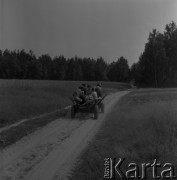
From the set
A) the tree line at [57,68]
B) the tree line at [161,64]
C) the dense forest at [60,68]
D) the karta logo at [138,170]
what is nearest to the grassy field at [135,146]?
the karta logo at [138,170]

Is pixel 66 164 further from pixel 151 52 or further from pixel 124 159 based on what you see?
pixel 151 52

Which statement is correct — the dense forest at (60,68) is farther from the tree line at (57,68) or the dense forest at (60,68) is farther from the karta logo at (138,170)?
the karta logo at (138,170)

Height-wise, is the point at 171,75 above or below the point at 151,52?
below

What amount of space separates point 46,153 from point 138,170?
317 cm

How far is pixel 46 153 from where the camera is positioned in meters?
9.13

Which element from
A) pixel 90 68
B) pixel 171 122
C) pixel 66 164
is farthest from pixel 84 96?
pixel 90 68

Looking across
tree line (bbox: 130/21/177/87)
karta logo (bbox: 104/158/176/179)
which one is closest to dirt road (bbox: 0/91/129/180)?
karta logo (bbox: 104/158/176/179)

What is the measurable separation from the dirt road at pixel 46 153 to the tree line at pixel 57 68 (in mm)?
76625

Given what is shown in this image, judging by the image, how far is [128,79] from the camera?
9269cm

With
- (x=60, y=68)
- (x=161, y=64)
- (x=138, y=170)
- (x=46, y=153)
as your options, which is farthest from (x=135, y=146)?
(x=60, y=68)

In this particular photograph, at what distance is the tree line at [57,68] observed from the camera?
90875 mm

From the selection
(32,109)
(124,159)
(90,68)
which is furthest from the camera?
Result: (90,68)

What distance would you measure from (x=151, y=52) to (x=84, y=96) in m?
27.9

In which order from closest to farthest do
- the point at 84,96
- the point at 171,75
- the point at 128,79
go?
the point at 84,96 < the point at 171,75 < the point at 128,79
